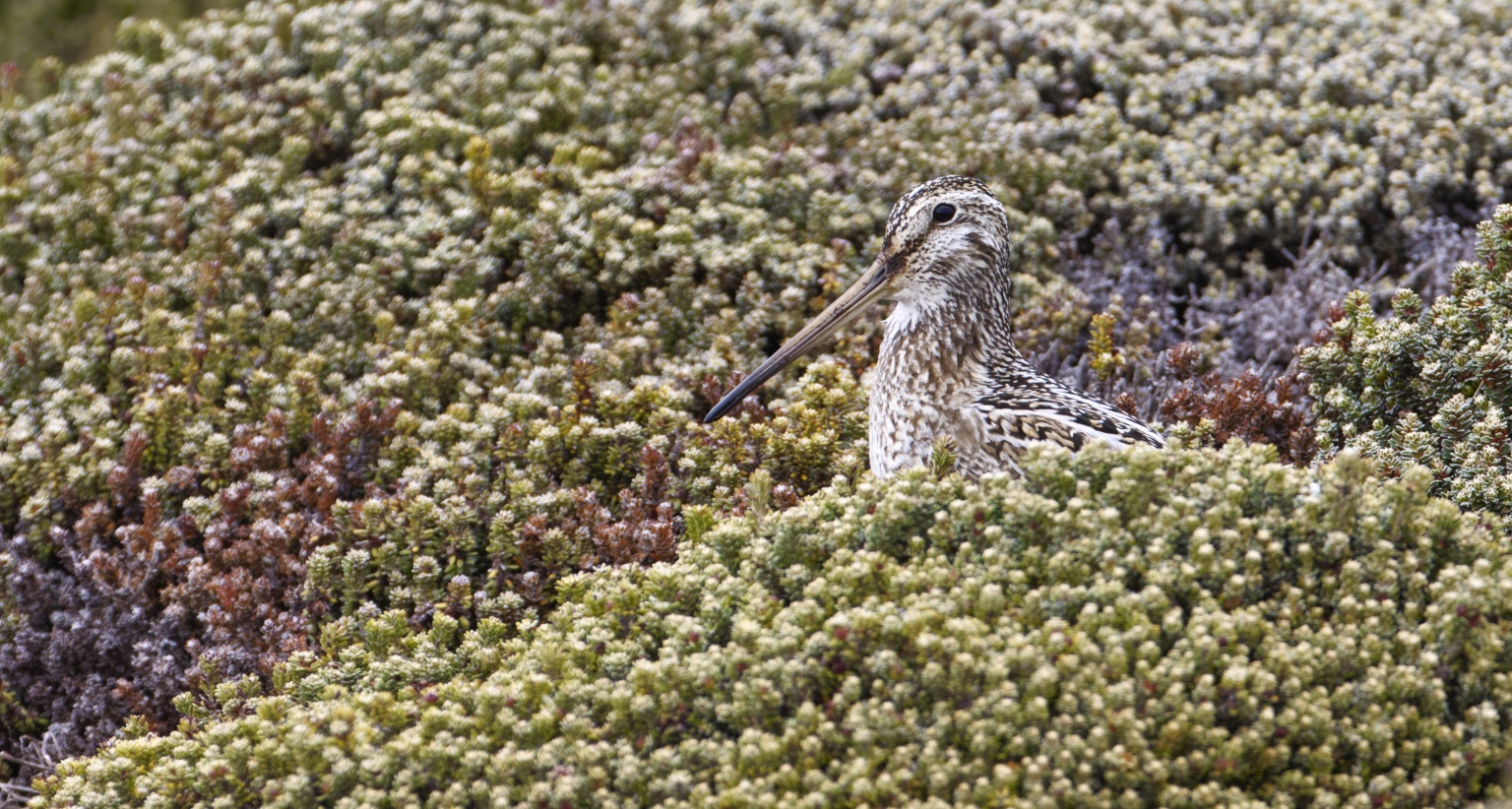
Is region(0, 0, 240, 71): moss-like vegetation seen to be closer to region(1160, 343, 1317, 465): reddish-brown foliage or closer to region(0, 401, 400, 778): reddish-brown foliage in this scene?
region(0, 401, 400, 778): reddish-brown foliage

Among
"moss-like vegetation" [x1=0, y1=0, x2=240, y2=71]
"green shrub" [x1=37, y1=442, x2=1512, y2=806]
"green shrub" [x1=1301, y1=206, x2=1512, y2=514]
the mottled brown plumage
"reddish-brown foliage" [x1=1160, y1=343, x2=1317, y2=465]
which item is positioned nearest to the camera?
"green shrub" [x1=37, y1=442, x2=1512, y2=806]

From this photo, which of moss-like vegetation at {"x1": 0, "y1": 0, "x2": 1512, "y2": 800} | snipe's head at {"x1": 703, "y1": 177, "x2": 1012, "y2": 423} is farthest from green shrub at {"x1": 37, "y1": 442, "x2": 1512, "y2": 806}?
snipe's head at {"x1": 703, "y1": 177, "x2": 1012, "y2": 423}

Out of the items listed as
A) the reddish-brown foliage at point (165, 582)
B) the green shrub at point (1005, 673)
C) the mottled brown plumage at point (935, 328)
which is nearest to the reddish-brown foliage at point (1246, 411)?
the mottled brown plumage at point (935, 328)

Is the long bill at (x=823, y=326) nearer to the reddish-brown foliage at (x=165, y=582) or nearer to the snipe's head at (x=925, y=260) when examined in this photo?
the snipe's head at (x=925, y=260)

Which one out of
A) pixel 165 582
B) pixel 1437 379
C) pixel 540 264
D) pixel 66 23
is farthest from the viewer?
pixel 66 23

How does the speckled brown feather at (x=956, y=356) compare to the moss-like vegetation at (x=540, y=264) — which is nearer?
the speckled brown feather at (x=956, y=356)

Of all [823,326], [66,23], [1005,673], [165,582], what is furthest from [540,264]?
[66,23]

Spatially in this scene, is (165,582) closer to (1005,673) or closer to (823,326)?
(823,326)
